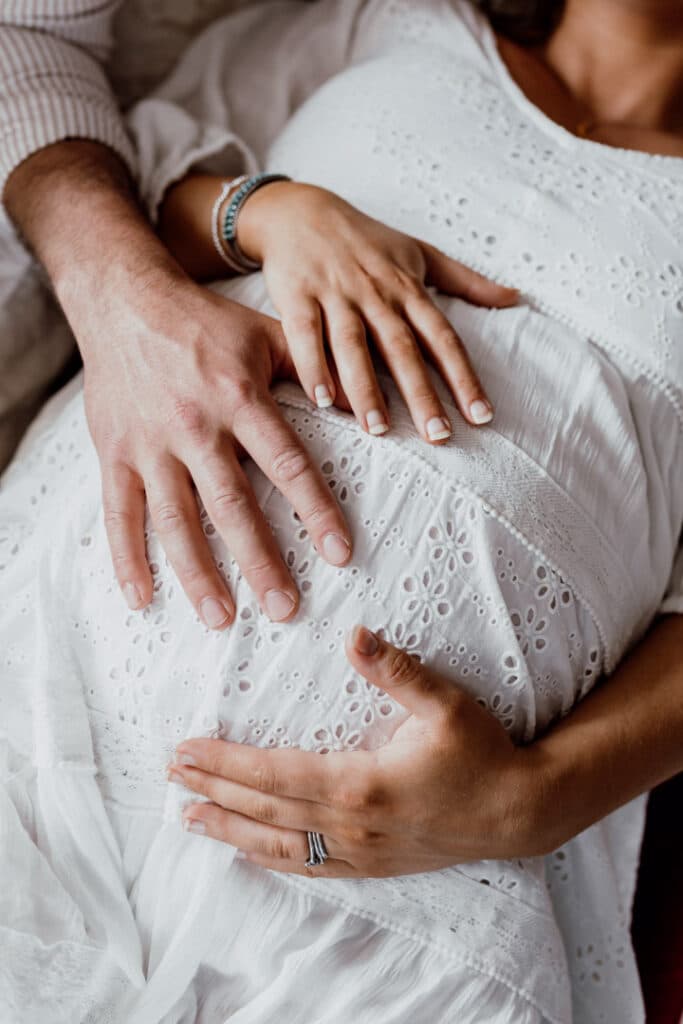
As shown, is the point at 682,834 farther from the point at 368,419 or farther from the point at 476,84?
the point at 476,84

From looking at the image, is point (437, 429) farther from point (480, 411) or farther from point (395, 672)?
point (395, 672)

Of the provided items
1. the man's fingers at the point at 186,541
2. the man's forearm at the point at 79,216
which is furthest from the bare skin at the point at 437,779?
the man's forearm at the point at 79,216

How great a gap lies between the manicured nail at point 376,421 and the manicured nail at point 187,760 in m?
0.30

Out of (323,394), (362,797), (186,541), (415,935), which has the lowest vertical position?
(415,935)

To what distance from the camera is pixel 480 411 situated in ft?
2.44

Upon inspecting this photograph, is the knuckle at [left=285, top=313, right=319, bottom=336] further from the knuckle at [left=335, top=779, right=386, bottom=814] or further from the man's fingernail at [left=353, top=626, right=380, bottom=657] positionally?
the knuckle at [left=335, top=779, right=386, bottom=814]

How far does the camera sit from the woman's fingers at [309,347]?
0.75 m

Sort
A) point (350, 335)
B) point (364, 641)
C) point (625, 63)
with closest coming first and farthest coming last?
point (364, 641), point (350, 335), point (625, 63)

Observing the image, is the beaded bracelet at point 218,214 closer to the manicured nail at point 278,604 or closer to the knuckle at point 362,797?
the manicured nail at point 278,604

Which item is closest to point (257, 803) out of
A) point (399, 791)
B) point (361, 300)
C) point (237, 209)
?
point (399, 791)

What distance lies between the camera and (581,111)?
106 centimetres

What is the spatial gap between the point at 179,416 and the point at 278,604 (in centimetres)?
19

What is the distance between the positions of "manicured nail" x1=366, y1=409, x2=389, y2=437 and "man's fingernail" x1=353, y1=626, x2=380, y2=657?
0.54 feet

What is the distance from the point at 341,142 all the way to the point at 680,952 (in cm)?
93
